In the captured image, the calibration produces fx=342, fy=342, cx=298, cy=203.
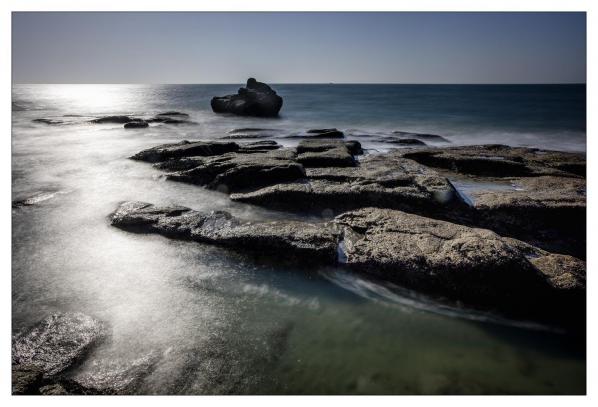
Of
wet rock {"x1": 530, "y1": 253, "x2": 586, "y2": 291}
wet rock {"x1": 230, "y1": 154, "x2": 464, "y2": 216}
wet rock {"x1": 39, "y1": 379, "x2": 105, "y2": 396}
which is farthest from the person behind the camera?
wet rock {"x1": 230, "y1": 154, "x2": 464, "y2": 216}

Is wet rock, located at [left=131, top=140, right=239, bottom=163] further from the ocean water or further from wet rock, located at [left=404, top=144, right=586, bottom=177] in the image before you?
wet rock, located at [left=404, top=144, right=586, bottom=177]

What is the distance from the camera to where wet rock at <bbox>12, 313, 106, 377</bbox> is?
292cm

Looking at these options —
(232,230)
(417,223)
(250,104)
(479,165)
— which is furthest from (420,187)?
(250,104)

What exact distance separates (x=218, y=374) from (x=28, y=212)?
567cm

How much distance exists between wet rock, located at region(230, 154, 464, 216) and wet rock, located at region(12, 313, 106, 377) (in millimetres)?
3774

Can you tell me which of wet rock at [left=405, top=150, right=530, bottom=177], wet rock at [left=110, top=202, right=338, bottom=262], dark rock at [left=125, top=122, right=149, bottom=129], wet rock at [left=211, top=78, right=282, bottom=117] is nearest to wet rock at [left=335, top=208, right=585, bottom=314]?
wet rock at [left=110, top=202, right=338, bottom=262]

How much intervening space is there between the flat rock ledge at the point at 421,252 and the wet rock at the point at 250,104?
2839cm

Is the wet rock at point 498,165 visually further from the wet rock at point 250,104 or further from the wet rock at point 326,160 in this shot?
the wet rock at point 250,104

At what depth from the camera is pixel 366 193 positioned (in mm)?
6355

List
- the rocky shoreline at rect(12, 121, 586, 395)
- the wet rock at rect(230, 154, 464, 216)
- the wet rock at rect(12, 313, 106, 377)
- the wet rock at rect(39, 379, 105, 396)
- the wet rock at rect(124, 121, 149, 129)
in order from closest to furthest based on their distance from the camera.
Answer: the wet rock at rect(39, 379, 105, 396)
the wet rock at rect(12, 313, 106, 377)
the rocky shoreline at rect(12, 121, 586, 395)
the wet rock at rect(230, 154, 464, 216)
the wet rock at rect(124, 121, 149, 129)

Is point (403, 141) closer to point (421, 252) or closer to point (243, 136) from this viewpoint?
point (243, 136)

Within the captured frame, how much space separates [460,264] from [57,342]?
161 inches

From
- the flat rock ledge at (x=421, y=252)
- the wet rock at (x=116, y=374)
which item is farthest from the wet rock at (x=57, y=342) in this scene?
the flat rock ledge at (x=421, y=252)

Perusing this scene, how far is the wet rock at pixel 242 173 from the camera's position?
294 inches
